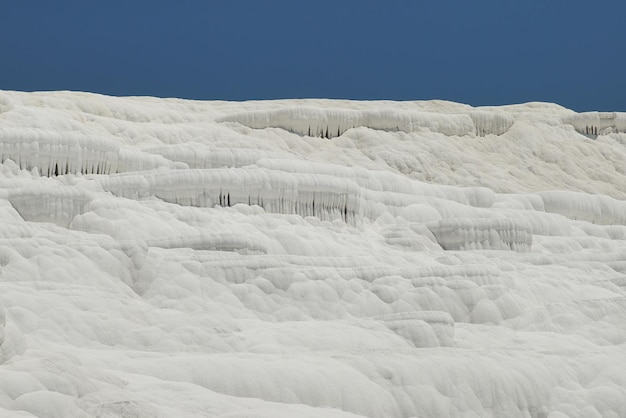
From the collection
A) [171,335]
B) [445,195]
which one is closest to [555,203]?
[445,195]

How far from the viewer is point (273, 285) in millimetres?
12930

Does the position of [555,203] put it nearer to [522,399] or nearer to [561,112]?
[561,112]

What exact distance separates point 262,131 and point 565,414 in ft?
58.7

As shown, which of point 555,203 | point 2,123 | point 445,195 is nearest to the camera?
point 2,123

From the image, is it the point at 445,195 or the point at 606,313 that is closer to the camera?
the point at 606,313

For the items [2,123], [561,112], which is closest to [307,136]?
[2,123]

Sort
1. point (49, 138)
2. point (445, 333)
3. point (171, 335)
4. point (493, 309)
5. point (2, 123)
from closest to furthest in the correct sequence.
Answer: point (171, 335)
point (445, 333)
point (493, 309)
point (49, 138)
point (2, 123)

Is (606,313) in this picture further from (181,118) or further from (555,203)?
(181,118)

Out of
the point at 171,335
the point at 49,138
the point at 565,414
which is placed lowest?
the point at 565,414

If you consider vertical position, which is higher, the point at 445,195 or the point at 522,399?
the point at 445,195

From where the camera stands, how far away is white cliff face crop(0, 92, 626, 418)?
8812mm

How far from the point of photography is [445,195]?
2311 cm

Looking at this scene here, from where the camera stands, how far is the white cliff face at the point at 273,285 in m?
8.81

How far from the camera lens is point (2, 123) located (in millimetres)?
20641
